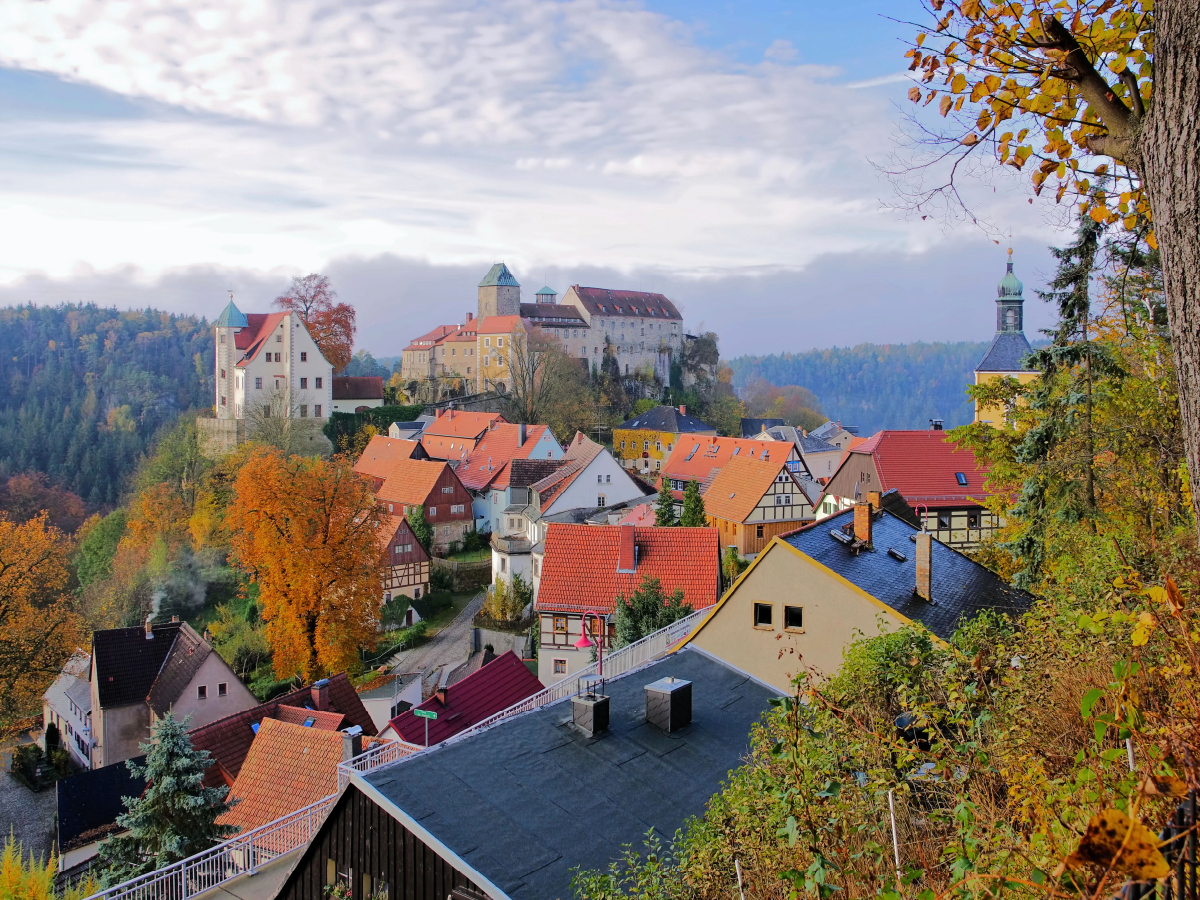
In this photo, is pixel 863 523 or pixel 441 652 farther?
pixel 441 652

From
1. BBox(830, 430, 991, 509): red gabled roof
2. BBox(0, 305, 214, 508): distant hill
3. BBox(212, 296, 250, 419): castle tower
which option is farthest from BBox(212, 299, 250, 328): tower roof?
BBox(830, 430, 991, 509): red gabled roof

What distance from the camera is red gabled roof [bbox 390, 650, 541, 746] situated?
1670 centimetres

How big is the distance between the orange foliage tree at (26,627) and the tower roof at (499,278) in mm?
63433

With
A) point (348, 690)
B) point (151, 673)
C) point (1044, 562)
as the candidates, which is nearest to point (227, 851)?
point (348, 690)

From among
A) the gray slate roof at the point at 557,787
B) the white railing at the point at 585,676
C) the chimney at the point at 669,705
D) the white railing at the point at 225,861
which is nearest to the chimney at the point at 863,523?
the white railing at the point at 585,676

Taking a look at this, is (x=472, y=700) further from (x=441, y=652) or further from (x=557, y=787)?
(x=441, y=652)

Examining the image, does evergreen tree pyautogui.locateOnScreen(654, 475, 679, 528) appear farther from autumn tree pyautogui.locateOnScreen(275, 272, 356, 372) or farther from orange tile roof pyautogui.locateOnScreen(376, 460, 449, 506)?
autumn tree pyautogui.locateOnScreen(275, 272, 356, 372)

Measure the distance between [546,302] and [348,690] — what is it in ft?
264

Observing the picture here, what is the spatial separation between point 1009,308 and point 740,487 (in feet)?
59.0

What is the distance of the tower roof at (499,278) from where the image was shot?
9256 centimetres

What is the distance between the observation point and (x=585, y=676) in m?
12.2

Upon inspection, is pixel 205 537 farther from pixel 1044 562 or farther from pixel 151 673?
pixel 1044 562

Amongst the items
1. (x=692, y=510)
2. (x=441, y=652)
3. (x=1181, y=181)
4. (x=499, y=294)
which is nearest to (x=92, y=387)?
(x=499, y=294)

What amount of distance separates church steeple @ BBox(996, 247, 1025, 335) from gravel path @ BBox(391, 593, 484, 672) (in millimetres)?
29386
